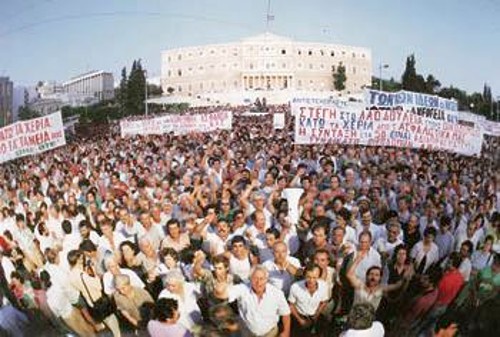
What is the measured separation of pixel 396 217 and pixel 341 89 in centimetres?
84

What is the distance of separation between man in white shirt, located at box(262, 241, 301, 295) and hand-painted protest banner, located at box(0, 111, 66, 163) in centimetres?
158

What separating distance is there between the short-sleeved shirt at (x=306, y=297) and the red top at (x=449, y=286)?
0.75 metres

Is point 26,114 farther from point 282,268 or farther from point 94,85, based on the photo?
point 282,268

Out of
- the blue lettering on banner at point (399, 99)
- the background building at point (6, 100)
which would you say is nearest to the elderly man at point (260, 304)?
the blue lettering on banner at point (399, 99)

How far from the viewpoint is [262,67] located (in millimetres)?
3795

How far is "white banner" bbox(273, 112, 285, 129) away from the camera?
414cm

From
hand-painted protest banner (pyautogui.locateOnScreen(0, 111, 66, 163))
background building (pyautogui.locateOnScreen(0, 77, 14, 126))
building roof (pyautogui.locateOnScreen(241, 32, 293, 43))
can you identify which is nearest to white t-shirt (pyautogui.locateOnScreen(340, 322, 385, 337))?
building roof (pyautogui.locateOnScreen(241, 32, 293, 43))

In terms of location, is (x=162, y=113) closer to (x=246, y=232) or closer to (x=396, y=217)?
(x=246, y=232)

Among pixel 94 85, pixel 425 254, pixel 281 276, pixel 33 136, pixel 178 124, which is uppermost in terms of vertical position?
pixel 94 85

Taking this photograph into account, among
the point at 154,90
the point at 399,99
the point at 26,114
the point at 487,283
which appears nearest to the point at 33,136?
the point at 26,114

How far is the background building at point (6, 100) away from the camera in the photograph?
448cm

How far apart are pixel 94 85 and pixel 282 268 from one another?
64.8 inches

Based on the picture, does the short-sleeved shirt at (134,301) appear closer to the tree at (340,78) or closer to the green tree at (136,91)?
the green tree at (136,91)

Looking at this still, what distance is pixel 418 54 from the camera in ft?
13.5
